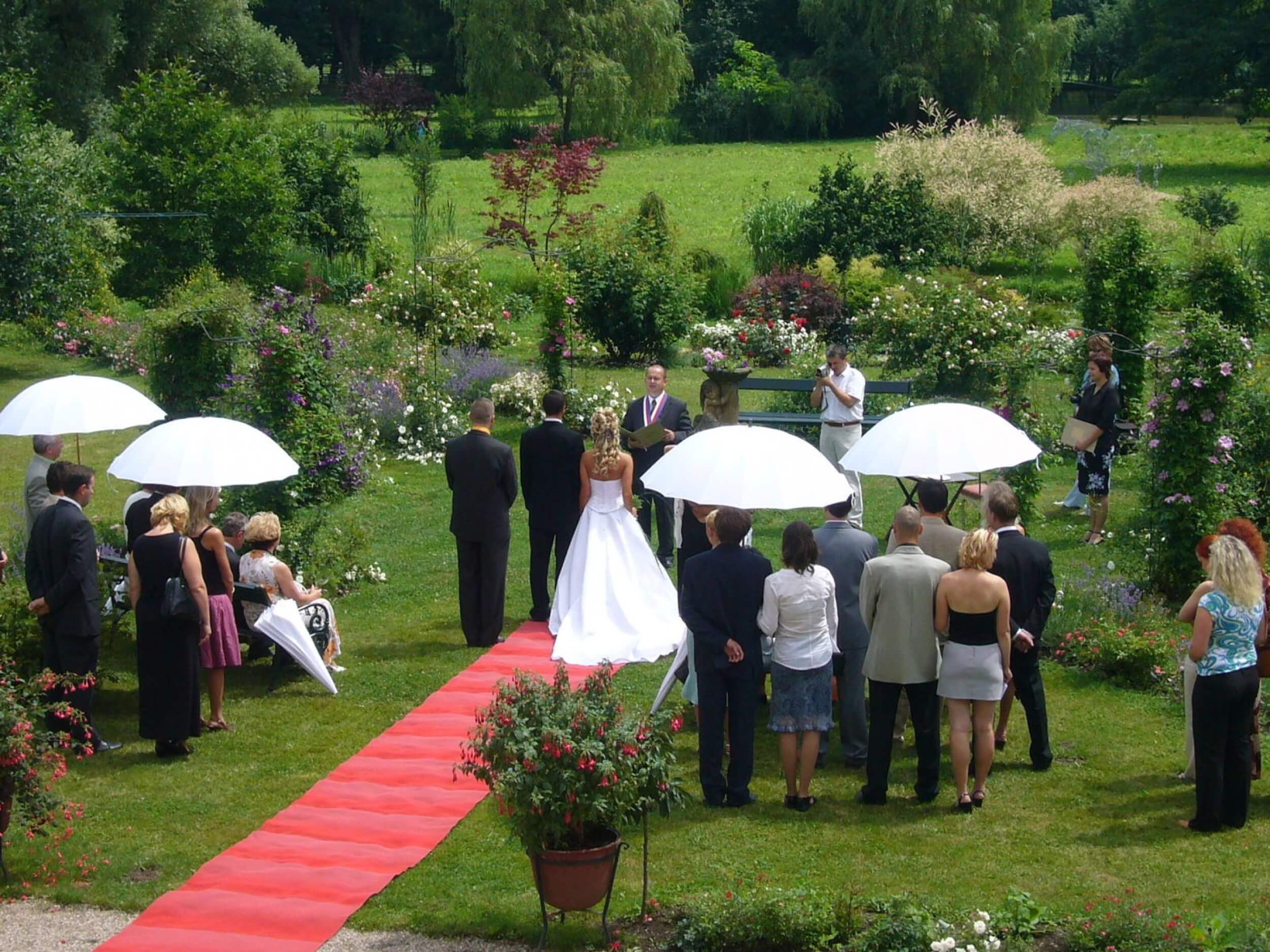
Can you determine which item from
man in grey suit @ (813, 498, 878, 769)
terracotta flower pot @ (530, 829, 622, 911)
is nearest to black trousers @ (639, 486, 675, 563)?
man in grey suit @ (813, 498, 878, 769)

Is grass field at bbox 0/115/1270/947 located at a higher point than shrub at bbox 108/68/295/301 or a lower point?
lower

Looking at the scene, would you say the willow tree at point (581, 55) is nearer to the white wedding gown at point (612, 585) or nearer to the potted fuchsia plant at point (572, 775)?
the white wedding gown at point (612, 585)

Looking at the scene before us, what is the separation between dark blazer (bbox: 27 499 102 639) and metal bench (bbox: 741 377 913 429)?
8.72 m

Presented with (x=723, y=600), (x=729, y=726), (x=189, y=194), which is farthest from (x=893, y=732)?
(x=189, y=194)

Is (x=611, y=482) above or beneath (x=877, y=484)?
above

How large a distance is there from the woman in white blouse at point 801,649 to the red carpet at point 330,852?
1.81m

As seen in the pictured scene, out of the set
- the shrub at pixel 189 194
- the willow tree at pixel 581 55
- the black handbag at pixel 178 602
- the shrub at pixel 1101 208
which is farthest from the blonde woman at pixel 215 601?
the willow tree at pixel 581 55

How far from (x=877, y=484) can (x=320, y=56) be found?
55525mm

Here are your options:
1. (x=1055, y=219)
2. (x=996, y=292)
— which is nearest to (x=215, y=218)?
(x=996, y=292)

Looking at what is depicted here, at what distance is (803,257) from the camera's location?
2678 cm

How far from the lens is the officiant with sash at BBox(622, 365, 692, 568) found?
1190 centimetres

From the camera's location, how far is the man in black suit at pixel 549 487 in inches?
418

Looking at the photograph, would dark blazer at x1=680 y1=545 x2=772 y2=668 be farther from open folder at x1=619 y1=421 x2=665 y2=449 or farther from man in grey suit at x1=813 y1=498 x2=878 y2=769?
open folder at x1=619 y1=421 x2=665 y2=449

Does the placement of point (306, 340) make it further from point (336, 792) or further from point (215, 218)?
point (215, 218)
